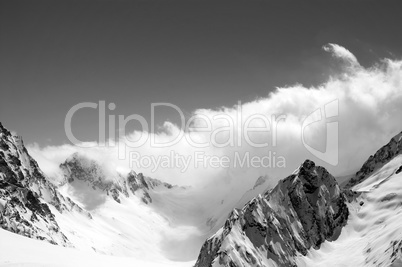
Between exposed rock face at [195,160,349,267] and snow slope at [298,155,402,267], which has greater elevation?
exposed rock face at [195,160,349,267]

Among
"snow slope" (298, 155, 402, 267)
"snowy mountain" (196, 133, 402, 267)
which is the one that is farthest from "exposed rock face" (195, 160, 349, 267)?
"snow slope" (298, 155, 402, 267)

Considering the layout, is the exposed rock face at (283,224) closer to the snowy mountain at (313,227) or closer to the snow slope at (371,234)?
the snowy mountain at (313,227)

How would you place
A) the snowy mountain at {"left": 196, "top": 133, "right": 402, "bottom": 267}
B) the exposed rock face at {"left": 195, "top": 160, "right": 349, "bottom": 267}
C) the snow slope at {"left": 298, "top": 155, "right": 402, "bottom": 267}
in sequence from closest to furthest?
1. the snow slope at {"left": 298, "top": 155, "right": 402, "bottom": 267}
2. the snowy mountain at {"left": 196, "top": 133, "right": 402, "bottom": 267}
3. the exposed rock face at {"left": 195, "top": 160, "right": 349, "bottom": 267}

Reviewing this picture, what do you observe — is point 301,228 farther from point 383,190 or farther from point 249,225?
point 383,190

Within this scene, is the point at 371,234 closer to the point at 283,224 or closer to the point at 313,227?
the point at 313,227

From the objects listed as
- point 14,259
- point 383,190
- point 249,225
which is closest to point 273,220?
point 249,225

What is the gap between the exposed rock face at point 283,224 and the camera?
122 meters

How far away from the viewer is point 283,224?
5728 inches

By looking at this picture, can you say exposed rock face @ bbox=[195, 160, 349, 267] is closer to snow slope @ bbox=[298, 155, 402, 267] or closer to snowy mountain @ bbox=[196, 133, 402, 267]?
snowy mountain @ bbox=[196, 133, 402, 267]

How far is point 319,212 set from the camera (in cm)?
15625

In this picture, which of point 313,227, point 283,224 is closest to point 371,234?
point 313,227

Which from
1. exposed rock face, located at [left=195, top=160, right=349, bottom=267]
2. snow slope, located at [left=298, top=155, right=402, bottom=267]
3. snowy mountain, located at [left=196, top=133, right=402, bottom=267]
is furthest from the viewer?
exposed rock face, located at [left=195, top=160, right=349, bottom=267]

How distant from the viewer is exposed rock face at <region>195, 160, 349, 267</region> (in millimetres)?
121812

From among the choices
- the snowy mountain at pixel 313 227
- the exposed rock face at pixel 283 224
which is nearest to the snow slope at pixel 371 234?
the snowy mountain at pixel 313 227
